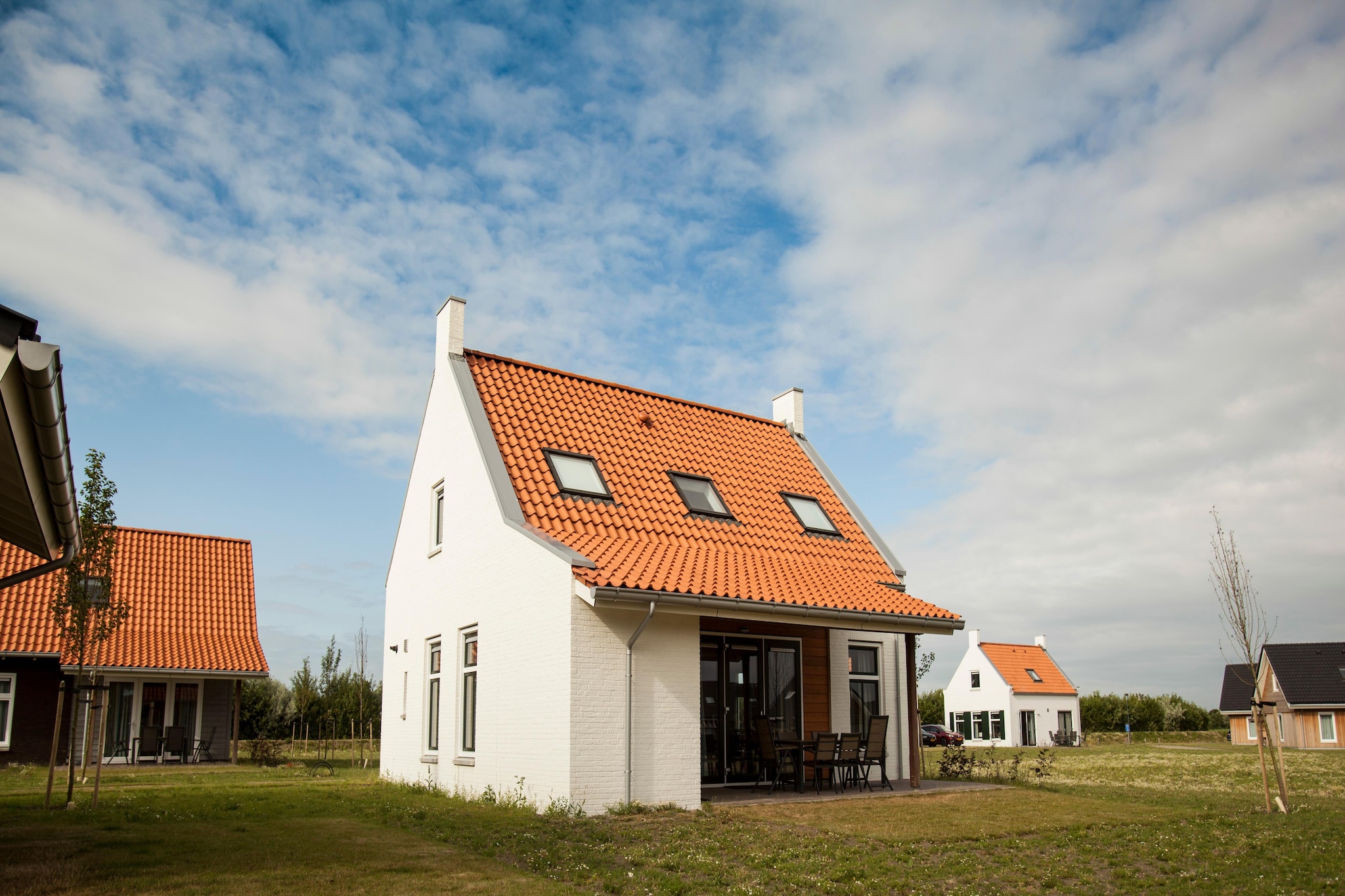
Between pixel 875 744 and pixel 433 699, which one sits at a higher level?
pixel 433 699

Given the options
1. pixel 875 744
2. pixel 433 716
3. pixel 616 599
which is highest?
pixel 616 599

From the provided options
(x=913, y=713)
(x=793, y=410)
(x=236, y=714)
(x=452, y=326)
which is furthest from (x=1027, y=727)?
(x=452, y=326)

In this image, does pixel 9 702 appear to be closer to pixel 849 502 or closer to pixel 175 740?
pixel 175 740

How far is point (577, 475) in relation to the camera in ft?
46.5

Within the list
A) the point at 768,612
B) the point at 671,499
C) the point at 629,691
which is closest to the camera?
the point at 629,691

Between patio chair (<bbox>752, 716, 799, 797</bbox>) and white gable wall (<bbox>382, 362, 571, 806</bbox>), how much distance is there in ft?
10.8

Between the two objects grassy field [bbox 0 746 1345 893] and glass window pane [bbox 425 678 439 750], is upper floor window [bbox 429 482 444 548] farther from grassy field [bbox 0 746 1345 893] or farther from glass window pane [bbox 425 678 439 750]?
grassy field [bbox 0 746 1345 893]

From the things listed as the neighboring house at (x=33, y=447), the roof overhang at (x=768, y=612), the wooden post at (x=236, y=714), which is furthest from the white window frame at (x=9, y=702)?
the roof overhang at (x=768, y=612)

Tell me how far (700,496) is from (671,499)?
A: 0.82 metres

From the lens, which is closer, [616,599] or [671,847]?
[671,847]

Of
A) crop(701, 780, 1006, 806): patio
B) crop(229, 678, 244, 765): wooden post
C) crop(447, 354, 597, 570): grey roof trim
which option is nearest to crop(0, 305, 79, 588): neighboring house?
crop(447, 354, 597, 570): grey roof trim

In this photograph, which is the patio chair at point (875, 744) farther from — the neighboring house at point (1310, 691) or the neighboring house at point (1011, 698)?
the neighboring house at point (1310, 691)

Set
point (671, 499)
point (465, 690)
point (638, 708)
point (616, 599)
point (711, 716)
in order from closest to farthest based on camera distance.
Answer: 1. point (616, 599)
2. point (638, 708)
3. point (711, 716)
4. point (465, 690)
5. point (671, 499)

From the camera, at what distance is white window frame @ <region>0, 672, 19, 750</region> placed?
819 inches
